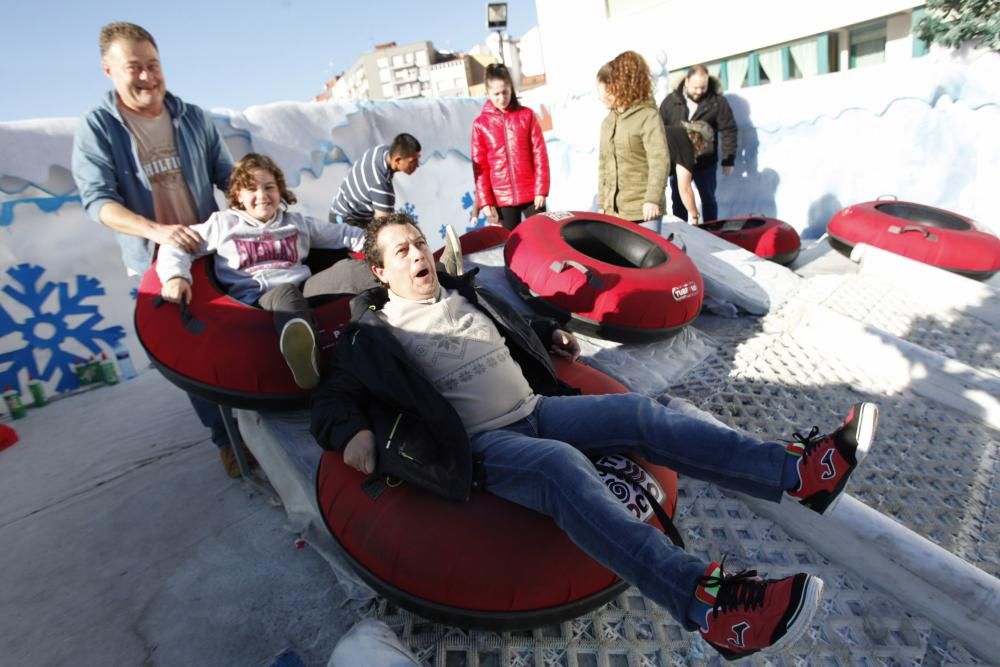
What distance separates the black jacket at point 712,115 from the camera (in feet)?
17.3

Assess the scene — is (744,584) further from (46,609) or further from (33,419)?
(33,419)

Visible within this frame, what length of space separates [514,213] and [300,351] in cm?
254

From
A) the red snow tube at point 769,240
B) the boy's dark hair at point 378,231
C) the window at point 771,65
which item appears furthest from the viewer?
the window at point 771,65

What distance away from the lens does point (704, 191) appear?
546 cm

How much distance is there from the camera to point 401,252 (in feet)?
5.75

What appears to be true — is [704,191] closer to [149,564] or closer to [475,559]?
[475,559]

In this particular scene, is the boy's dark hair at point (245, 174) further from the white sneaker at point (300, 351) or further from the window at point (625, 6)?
the window at point (625, 6)

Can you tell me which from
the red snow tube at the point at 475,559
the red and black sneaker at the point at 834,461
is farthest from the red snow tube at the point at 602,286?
the red and black sneaker at the point at 834,461

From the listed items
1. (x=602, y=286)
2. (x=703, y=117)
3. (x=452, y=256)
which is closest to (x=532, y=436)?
(x=452, y=256)

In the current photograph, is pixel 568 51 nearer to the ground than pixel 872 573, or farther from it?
farther from it

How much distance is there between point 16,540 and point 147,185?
157 cm

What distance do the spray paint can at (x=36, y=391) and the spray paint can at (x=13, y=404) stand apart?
0.35ft

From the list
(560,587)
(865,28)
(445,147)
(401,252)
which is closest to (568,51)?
(865,28)

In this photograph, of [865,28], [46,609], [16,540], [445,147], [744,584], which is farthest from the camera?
[865,28]
